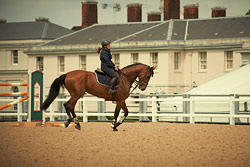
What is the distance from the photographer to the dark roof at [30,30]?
2734 inches

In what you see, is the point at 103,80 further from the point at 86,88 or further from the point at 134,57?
the point at 134,57

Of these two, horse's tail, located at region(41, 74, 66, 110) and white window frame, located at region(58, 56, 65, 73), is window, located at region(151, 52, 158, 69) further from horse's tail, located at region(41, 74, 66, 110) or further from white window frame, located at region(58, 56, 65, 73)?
horse's tail, located at region(41, 74, 66, 110)

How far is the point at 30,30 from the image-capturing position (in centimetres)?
7094

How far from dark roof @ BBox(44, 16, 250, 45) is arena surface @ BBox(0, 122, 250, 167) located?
37.2 m

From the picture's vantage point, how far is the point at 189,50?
179 feet

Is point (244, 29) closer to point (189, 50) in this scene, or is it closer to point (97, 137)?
point (189, 50)

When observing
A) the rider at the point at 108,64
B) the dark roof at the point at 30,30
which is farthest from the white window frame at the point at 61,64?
the rider at the point at 108,64

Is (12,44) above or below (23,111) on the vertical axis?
above

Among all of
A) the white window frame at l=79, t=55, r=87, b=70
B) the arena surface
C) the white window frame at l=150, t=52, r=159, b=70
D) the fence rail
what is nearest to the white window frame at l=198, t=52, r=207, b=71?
the white window frame at l=150, t=52, r=159, b=70

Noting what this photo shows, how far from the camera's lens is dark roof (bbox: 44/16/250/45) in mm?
54906

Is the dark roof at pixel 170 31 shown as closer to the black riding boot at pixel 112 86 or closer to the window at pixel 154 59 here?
the window at pixel 154 59

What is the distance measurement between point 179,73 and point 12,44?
72.4ft

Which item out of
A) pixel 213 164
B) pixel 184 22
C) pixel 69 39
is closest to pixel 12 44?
pixel 69 39

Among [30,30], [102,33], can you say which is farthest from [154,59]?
[30,30]
